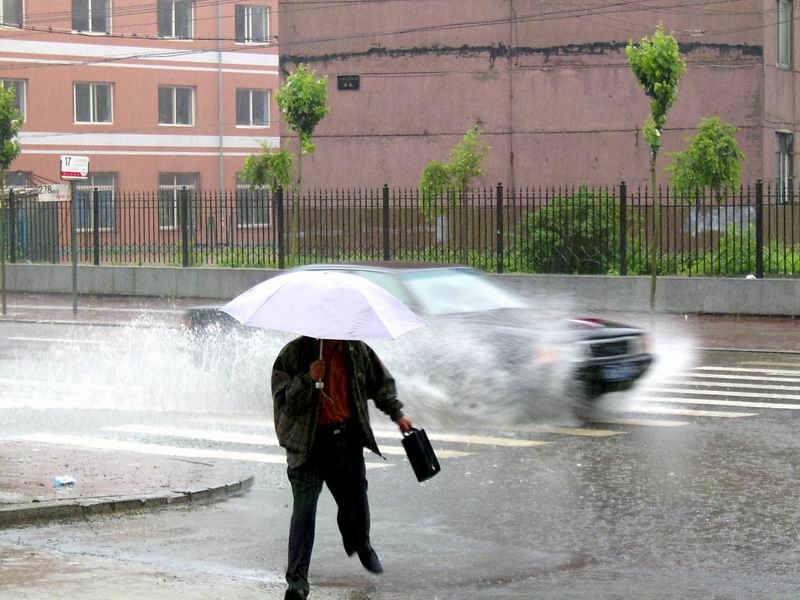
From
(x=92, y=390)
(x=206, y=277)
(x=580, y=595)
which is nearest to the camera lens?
(x=580, y=595)

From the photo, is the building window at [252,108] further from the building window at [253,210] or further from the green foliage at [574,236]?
the green foliage at [574,236]

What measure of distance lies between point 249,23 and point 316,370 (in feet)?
179

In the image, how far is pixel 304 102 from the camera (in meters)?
30.6

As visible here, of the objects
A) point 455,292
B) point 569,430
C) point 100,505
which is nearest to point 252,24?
point 455,292

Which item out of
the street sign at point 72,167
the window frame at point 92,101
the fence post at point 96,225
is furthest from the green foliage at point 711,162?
the window frame at point 92,101

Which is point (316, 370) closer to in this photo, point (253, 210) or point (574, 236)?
point (574, 236)

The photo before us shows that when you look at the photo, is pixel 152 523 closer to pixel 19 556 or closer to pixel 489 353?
pixel 19 556

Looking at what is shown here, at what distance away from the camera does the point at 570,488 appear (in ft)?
33.3

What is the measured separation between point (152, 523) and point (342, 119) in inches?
1237

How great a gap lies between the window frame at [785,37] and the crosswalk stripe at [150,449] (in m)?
26.3

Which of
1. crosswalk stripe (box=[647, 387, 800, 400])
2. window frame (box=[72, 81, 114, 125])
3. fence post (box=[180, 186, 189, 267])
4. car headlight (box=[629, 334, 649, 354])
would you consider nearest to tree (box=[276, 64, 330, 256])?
fence post (box=[180, 186, 189, 267])

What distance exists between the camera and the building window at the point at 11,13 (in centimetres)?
5200

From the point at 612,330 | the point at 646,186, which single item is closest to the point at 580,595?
the point at 612,330

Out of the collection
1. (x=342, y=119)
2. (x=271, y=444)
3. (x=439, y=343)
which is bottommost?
(x=271, y=444)
